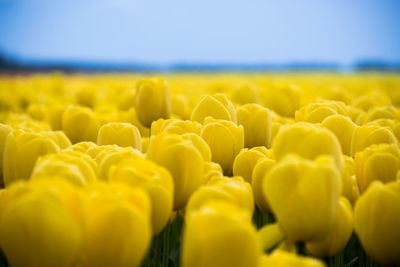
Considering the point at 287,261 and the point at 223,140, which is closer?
the point at 287,261

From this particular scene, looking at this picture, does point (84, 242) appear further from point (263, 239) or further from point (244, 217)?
point (263, 239)

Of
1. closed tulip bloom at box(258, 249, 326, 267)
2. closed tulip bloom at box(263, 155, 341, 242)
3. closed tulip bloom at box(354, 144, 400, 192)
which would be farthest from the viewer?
closed tulip bloom at box(354, 144, 400, 192)

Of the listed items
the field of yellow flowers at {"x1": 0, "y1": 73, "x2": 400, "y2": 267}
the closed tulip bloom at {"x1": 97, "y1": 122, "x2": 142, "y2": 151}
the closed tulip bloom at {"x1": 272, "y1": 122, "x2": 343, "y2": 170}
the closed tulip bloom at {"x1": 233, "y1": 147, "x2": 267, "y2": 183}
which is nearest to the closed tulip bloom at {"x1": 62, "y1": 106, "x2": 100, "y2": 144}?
the closed tulip bloom at {"x1": 97, "y1": 122, "x2": 142, "y2": 151}

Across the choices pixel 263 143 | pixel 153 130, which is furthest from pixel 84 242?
pixel 263 143

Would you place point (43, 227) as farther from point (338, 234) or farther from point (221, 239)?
point (338, 234)

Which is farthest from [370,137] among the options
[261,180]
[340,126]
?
[261,180]

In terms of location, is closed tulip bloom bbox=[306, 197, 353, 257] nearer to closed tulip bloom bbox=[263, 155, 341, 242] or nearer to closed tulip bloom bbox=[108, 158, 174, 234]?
closed tulip bloom bbox=[263, 155, 341, 242]
